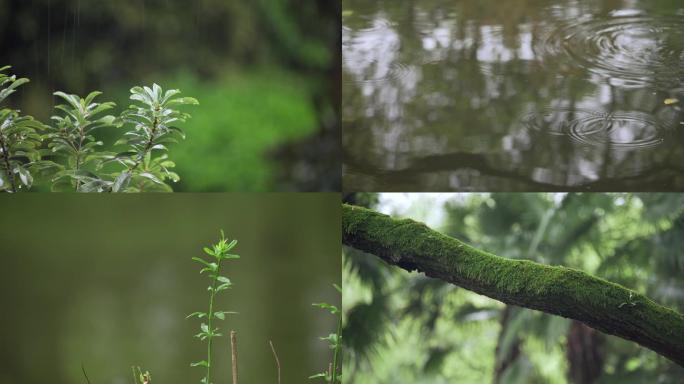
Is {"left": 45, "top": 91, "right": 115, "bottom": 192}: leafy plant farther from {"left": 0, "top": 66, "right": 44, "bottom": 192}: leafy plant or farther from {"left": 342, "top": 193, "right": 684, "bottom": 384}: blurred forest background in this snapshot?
{"left": 342, "top": 193, "right": 684, "bottom": 384}: blurred forest background

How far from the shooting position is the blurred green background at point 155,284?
1.93m

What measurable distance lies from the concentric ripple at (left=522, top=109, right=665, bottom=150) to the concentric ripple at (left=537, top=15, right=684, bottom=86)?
9 cm

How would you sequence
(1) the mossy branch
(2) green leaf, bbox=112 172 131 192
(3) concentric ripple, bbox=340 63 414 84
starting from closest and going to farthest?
(1) the mossy branch → (3) concentric ripple, bbox=340 63 414 84 → (2) green leaf, bbox=112 172 131 192

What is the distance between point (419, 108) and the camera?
1.74 metres

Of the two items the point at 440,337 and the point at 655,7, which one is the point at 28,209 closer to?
the point at 440,337

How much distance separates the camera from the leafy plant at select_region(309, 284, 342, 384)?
1.75 metres

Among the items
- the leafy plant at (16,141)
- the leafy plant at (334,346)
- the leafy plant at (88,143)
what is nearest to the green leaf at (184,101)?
the leafy plant at (88,143)

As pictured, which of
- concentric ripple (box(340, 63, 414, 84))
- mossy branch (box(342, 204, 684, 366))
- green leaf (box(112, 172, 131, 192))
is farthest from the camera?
green leaf (box(112, 172, 131, 192))

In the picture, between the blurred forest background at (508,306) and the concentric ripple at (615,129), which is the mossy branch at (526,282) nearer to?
the blurred forest background at (508,306)

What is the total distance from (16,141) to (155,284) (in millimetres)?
545

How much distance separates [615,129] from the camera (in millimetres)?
1676

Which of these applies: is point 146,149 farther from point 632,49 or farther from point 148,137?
point 632,49

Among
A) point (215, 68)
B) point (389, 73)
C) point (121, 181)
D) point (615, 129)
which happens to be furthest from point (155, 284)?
point (615, 129)

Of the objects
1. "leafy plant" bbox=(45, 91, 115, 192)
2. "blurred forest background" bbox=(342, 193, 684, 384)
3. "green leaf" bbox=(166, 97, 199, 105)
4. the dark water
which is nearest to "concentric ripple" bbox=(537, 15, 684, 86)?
the dark water
